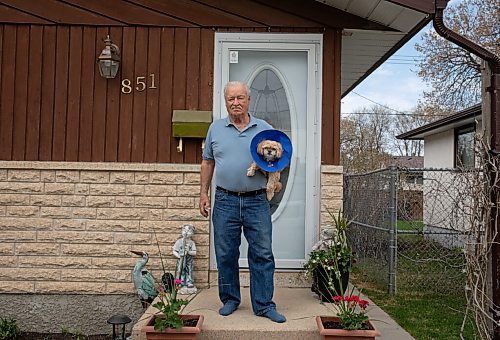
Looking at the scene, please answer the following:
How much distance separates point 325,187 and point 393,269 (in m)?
2.34

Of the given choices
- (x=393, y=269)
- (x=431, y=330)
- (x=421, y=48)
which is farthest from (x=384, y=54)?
(x=421, y=48)

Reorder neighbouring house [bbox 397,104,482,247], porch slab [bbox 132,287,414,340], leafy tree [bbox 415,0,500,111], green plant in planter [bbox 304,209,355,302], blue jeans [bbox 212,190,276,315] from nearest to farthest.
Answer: porch slab [bbox 132,287,414,340]
blue jeans [bbox 212,190,276,315]
green plant in planter [bbox 304,209,355,302]
neighbouring house [bbox 397,104,482,247]
leafy tree [bbox 415,0,500,111]

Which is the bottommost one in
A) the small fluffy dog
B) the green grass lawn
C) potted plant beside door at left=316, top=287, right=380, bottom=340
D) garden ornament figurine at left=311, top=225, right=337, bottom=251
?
the green grass lawn

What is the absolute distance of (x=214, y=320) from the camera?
3803mm

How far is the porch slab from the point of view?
3.62 meters

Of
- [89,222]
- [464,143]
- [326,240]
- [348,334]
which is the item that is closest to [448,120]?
[464,143]

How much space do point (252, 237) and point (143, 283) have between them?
4.04 feet

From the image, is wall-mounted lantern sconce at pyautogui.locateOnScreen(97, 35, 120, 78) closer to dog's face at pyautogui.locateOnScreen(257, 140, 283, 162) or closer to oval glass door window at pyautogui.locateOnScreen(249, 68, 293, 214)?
oval glass door window at pyautogui.locateOnScreen(249, 68, 293, 214)

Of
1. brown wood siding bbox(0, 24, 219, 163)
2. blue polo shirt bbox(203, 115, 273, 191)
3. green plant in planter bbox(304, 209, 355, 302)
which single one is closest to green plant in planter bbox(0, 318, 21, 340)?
brown wood siding bbox(0, 24, 219, 163)

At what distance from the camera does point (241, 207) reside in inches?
152

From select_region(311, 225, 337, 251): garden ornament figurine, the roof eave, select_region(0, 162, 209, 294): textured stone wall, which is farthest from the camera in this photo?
the roof eave

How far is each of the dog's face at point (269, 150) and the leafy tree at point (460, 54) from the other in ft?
45.5

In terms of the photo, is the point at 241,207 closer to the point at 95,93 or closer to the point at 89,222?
the point at 89,222

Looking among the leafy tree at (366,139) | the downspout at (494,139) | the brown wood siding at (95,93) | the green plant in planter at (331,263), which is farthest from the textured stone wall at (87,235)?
the leafy tree at (366,139)
